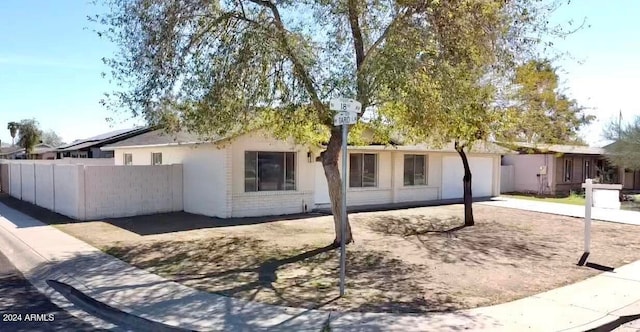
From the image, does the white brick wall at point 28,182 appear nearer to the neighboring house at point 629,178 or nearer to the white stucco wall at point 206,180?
the white stucco wall at point 206,180

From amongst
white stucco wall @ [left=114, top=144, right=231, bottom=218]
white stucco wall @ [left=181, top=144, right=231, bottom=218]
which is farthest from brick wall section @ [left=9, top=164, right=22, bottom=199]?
white stucco wall @ [left=181, top=144, right=231, bottom=218]

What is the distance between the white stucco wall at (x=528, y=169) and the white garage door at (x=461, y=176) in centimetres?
649

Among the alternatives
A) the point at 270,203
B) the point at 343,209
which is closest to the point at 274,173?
the point at 270,203

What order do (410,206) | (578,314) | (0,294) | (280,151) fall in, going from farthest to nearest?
1. (410,206)
2. (280,151)
3. (0,294)
4. (578,314)

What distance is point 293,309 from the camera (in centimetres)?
648

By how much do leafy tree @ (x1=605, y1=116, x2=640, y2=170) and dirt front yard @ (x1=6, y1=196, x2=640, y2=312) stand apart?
55.3ft

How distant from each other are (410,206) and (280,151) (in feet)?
21.1

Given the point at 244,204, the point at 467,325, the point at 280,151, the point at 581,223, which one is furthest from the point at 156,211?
the point at 581,223

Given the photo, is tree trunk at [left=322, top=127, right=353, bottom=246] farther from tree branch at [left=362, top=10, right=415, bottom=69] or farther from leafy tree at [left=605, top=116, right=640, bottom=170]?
leafy tree at [left=605, top=116, right=640, bottom=170]

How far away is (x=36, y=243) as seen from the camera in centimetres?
1128

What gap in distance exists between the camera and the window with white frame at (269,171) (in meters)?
16.2

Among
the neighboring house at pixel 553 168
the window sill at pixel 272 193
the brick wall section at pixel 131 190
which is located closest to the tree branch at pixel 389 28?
the window sill at pixel 272 193

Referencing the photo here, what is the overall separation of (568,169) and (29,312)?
33112 millimetres

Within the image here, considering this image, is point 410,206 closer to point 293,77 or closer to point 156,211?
point 156,211
